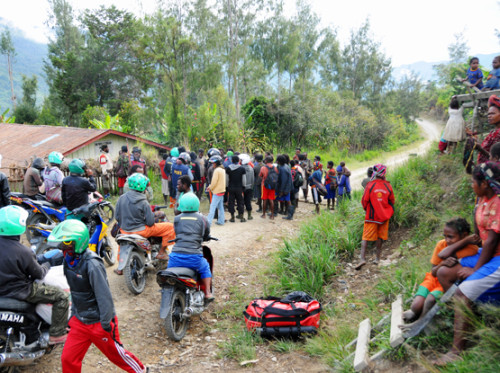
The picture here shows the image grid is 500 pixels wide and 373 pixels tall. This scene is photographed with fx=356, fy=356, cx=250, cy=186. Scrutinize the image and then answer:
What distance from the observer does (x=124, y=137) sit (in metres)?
14.3

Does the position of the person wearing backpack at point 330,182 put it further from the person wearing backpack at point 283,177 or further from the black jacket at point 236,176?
the black jacket at point 236,176

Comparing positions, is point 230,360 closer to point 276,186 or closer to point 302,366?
point 302,366

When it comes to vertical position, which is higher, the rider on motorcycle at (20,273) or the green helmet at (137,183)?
the green helmet at (137,183)

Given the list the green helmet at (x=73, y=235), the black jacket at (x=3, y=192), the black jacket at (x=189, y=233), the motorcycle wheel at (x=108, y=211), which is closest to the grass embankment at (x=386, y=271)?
the black jacket at (x=189, y=233)

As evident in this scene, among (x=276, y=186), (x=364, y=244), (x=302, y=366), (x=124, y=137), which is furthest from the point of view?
(x=124, y=137)

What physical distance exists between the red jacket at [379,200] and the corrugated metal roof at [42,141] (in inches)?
400

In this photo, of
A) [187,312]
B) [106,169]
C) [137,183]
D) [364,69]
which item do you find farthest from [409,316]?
[364,69]

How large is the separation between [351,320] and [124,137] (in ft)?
39.7

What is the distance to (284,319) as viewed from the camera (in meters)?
4.75

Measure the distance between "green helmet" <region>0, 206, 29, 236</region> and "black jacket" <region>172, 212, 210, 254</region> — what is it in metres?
2.01

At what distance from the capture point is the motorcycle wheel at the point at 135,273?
5.66 metres

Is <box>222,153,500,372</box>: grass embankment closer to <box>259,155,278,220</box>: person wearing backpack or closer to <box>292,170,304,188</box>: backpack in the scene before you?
<box>292,170,304,188</box>: backpack

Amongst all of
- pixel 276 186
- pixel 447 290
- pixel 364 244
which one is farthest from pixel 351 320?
pixel 276 186

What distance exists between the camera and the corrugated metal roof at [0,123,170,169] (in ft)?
41.6
